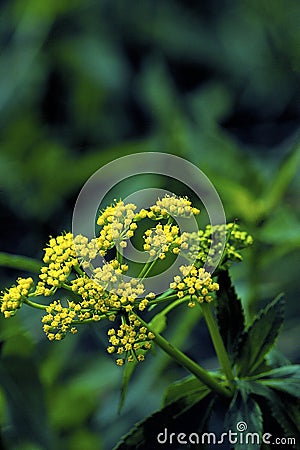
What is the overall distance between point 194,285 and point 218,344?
15 centimetres

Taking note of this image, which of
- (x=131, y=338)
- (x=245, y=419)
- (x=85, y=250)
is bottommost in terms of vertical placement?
(x=245, y=419)

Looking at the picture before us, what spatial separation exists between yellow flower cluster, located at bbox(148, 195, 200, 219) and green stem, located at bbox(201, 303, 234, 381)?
13 centimetres

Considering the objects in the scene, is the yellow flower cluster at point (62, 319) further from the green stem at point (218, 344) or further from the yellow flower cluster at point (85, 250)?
the green stem at point (218, 344)

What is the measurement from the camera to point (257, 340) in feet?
3.23

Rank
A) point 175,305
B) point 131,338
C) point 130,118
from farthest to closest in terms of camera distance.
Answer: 1. point 130,118
2. point 175,305
3. point 131,338

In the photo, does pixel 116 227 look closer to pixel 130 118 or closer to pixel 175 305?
pixel 175 305

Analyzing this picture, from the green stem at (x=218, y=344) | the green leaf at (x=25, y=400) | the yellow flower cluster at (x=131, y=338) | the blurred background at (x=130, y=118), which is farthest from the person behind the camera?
the blurred background at (x=130, y=118)

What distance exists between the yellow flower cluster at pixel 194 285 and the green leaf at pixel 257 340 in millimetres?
163

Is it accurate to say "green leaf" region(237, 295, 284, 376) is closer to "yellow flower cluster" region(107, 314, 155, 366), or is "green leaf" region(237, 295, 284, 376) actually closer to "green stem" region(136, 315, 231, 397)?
"green stem" region(136, 315, 231, 397)

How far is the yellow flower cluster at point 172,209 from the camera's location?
0.87 metres

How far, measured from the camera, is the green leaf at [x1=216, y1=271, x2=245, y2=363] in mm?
980

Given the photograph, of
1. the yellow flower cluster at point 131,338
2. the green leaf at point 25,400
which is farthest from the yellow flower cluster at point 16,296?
the green leaf at point 25,400

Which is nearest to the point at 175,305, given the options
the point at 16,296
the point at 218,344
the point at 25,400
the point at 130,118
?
the point at 218,344

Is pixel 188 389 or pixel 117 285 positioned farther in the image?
pixel 188 389
